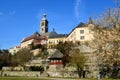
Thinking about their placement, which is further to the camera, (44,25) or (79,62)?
(44,25)

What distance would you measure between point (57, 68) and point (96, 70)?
48.5 feet

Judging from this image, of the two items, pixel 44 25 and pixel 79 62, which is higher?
pixel 44 25

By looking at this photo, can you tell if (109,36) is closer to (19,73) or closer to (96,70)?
(96,70)

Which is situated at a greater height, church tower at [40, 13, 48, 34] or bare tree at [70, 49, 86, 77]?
church tower at [40, 13, 48, 34]

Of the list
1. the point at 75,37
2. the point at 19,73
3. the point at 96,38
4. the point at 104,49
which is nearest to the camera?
the point at 104,49

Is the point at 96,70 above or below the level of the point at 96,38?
below

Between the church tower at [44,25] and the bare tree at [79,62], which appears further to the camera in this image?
the church tower at [44,25]

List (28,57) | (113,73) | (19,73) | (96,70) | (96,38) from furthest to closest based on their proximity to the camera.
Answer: (28,57) → (19,73) → (96,70) → (113,73) → (96,38)

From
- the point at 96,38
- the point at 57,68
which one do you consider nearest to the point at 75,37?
the point at 57,68

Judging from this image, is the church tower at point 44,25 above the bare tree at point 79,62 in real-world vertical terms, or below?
above

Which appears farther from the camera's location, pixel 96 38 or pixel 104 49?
pixel 96 38

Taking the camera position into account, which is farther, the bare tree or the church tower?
the church tower

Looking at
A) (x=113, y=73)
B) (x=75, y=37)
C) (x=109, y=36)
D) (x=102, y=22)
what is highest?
(x=75, y=37)

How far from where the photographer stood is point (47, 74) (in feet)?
214
